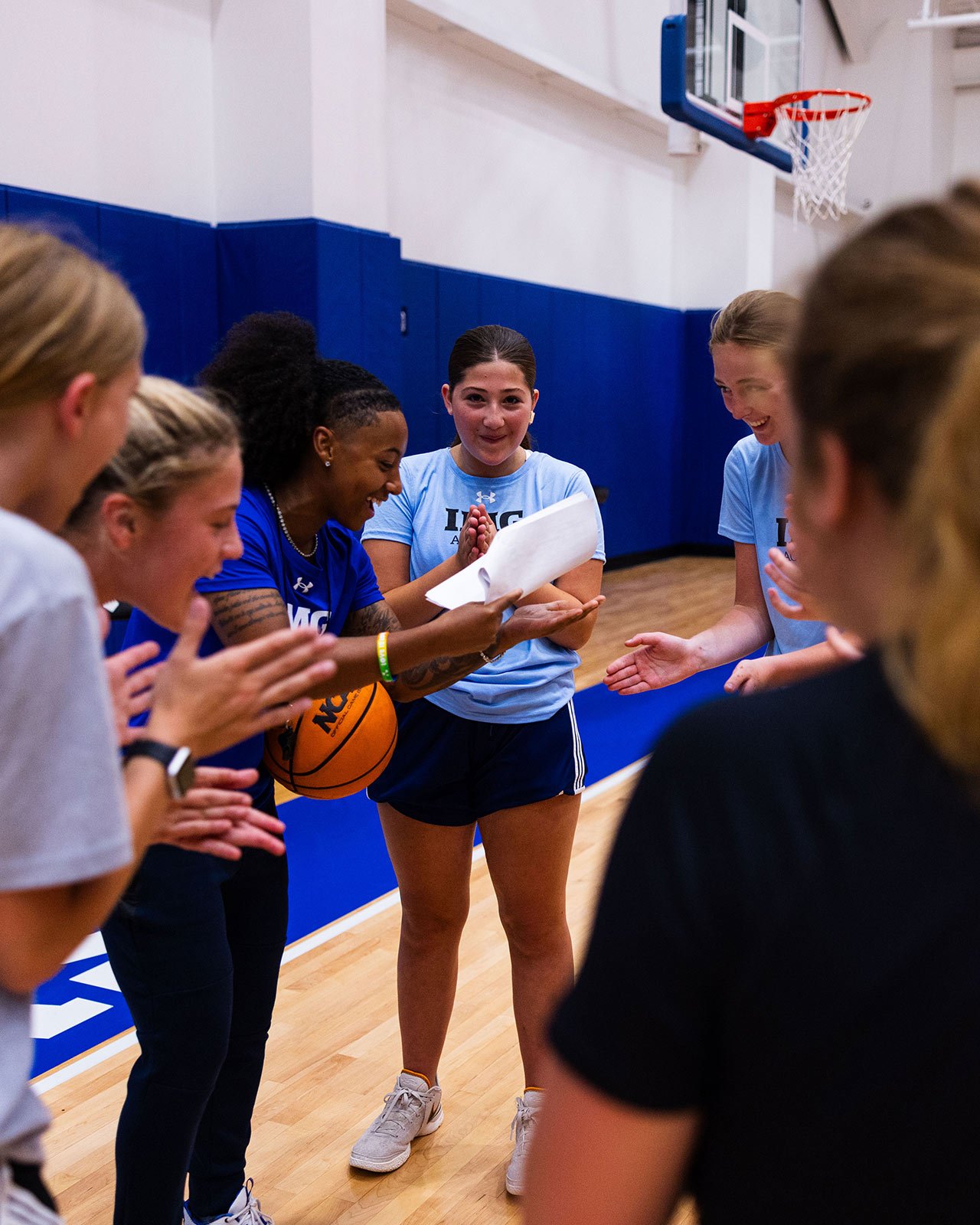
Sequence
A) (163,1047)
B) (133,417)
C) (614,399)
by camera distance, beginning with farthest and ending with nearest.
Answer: (614,399) < (163,1047) < (133,417)

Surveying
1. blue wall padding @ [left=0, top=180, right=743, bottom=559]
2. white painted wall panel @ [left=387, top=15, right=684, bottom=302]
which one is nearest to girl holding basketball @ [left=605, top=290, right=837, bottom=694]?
blue wall padding @ [left=0, top=180, right=743, bottom=559]

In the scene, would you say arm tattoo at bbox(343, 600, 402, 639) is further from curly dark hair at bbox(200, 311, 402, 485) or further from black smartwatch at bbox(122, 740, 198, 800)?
black smartwatch at bbox(122, 740, 198, 800)

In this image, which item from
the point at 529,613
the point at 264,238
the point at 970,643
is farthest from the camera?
the point at 264,238

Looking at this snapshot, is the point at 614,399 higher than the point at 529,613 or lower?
higher

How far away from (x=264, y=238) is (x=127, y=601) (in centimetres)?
506

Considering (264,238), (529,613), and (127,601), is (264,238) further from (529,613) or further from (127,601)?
(127,601)

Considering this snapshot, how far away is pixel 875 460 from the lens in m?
0.73

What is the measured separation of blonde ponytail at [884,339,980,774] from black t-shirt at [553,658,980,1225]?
0.04 m

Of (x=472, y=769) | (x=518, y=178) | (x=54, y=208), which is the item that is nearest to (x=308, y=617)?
(x=472, y=769)

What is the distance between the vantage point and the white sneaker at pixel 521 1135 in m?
2.57

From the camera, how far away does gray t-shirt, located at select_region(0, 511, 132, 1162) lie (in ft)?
3.27

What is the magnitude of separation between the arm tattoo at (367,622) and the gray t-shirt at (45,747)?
1.37 metres

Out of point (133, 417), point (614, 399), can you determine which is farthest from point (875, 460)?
point (614, 399)

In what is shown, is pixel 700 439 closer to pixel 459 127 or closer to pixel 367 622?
pixel 459 127
